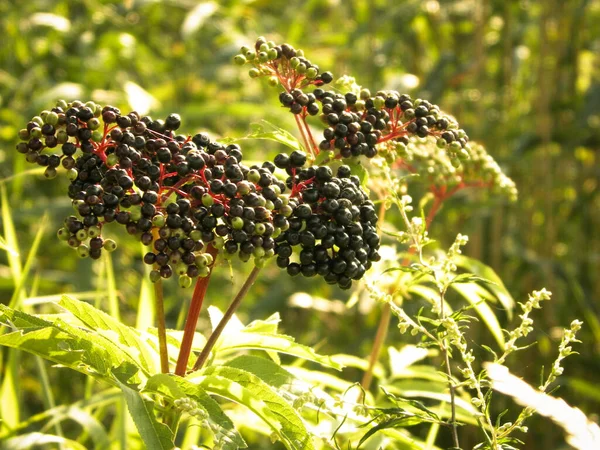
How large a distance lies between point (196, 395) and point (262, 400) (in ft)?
0.32

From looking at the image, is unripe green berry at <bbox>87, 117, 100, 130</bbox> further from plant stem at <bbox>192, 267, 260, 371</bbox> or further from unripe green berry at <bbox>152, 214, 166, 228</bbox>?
plant stem at <bbox>192, 267, 260, 371</bbox>

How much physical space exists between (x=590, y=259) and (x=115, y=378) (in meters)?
3.22

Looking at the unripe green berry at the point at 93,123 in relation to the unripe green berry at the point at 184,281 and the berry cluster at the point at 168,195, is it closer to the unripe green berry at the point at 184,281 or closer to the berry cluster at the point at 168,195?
the berry cluster at the point at 168,195

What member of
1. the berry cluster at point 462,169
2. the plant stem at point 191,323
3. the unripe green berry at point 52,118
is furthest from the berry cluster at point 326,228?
the berry cluster at point 462,169

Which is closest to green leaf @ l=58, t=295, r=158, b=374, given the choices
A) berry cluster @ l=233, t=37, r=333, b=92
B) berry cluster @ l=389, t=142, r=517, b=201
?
berry cluster @ l=233, t=37, r=333, b=92

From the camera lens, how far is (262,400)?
1.12 m

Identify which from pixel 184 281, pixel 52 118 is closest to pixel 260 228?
pixel 184 281

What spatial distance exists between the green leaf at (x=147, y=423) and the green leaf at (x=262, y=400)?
0.08 meters

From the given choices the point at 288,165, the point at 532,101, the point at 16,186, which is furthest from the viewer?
the point at 532,101

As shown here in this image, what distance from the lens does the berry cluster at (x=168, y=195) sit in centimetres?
109

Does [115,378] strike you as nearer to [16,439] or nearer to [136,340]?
[136,340]

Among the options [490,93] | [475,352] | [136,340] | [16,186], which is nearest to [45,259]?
[16,186]

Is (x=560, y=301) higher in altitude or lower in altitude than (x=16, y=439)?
higher

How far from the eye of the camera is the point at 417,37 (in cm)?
420
